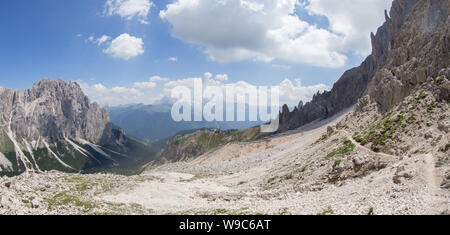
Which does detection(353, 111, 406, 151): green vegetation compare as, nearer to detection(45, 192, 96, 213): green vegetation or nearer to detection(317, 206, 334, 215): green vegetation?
detection(317, 206, 334, 215): green vegetation

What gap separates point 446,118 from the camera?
34531mm

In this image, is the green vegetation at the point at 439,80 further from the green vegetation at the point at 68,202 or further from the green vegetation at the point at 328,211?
the green vegetation at the point at 68,202

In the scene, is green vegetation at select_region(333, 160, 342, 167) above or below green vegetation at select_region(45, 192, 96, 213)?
above

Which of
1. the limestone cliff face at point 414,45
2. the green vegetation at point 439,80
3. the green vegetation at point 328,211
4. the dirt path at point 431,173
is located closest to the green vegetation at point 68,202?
the green vegetation at point 328,211

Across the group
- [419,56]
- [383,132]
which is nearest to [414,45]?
[419,56]

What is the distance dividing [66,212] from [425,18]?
84489mm

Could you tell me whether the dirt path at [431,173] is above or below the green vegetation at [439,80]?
below

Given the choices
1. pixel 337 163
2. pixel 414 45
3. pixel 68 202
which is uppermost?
pixel 414 45

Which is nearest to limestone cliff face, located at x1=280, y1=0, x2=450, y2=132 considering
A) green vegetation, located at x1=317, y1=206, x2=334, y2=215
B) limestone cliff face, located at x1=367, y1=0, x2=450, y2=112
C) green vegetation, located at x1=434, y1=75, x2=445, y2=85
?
limestone cliff face, located at x1=367, y1=0, x2=450, y2=112

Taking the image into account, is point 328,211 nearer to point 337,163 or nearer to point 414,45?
point 337,163

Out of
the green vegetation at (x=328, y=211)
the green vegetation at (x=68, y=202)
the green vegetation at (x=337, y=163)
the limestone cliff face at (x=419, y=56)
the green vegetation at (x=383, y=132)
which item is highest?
the limestone cliff face at (x=419, y=56)

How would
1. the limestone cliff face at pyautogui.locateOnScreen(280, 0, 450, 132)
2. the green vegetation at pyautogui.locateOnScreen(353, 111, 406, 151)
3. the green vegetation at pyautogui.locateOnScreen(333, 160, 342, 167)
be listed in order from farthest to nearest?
the limestone cliff face at pyautogui.locateOnScreen(280, 0, 450, 132) → the green vegetation at pyautogui.locateOnScreen(353, 111, 406, 151) → the green vegetation at pyautogui.locateOnScreen(333, 160, 342, 167)
